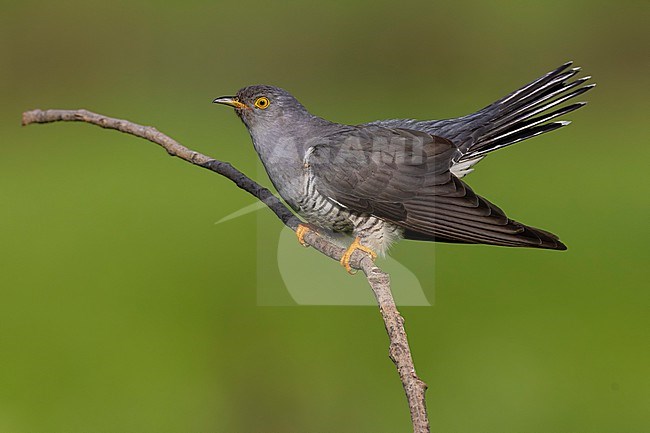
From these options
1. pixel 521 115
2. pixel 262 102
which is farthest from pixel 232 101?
pixel 521 115

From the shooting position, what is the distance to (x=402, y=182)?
10.2ft

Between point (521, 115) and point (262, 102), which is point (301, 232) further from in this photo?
point (521, 115)

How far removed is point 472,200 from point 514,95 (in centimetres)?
48

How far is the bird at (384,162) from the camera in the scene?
2.95 meters

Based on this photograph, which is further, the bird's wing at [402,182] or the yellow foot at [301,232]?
the yellow foot at [301,232]

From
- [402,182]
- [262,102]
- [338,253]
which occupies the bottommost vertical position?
[338,253]

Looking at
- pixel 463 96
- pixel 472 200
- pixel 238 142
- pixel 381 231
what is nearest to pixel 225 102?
pixel 381 231

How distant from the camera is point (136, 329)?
853cm

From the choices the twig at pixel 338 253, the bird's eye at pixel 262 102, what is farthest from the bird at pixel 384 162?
the twig at pixel 338 253

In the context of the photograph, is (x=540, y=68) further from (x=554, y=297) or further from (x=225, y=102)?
(x=225, y=102)

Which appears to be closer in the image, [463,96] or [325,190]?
[325,190]

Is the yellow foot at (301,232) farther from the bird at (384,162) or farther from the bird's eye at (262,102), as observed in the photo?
the bird's eye at (262,102)

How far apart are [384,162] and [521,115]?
52 cm

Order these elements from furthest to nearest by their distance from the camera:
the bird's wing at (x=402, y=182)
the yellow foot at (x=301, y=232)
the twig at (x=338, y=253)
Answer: the yellow foot at (x=301, y=232) → the bird's wing at (x=402, y=182) → the twig at (x=338, y=253)
